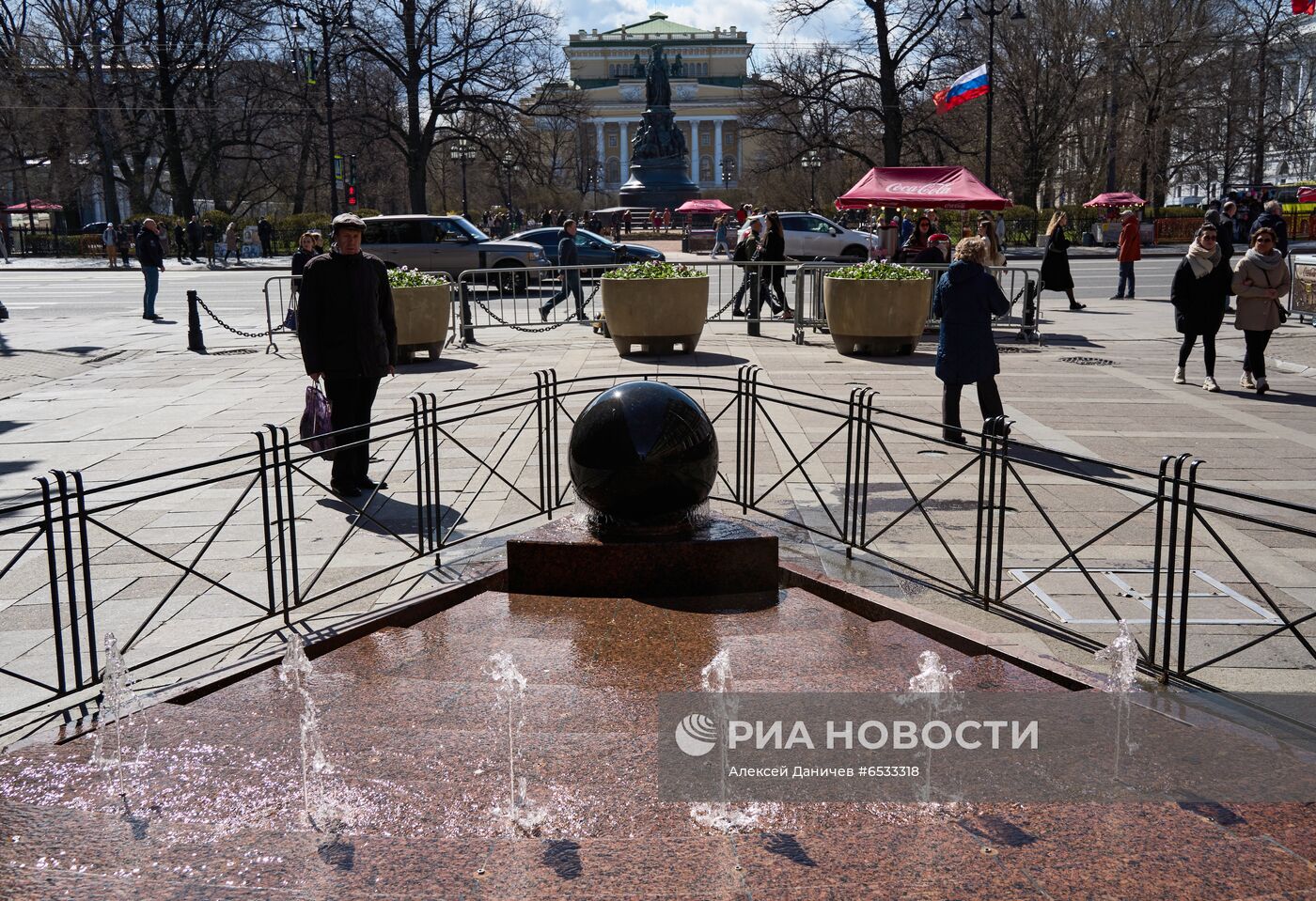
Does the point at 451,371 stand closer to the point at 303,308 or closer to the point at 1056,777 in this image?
the point at 303,308

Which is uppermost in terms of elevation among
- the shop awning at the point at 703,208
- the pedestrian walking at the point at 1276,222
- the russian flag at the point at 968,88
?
the russian flag at the point at 968,88

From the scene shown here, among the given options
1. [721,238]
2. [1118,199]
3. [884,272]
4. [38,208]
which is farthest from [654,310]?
[38,208]

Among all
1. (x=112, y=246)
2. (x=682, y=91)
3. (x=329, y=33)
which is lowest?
(x=112, y=246)

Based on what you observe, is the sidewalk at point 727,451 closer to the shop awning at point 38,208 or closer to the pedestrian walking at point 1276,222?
the pedestrian walking at point 1276,222

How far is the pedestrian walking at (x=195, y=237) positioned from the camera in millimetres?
43312

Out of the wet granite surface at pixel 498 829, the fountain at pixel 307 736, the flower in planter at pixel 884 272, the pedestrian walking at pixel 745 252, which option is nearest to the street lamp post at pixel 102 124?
the pedestrian walking at pixel 745 252

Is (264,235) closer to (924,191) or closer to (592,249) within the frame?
(592,249)

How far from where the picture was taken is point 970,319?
9.63 m

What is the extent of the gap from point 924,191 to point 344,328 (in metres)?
13.1

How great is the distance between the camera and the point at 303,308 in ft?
27.0

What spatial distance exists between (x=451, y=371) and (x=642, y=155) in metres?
48.2

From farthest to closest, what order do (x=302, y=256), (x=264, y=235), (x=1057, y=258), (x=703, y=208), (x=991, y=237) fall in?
(x=703, y=208) < (x=264, y=235) < (x=1057, y=258) < (x=991, y=237) < (x=302, y=256)

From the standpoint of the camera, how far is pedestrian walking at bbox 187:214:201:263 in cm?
4331

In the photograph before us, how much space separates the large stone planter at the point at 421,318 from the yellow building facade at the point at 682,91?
97.4 m
